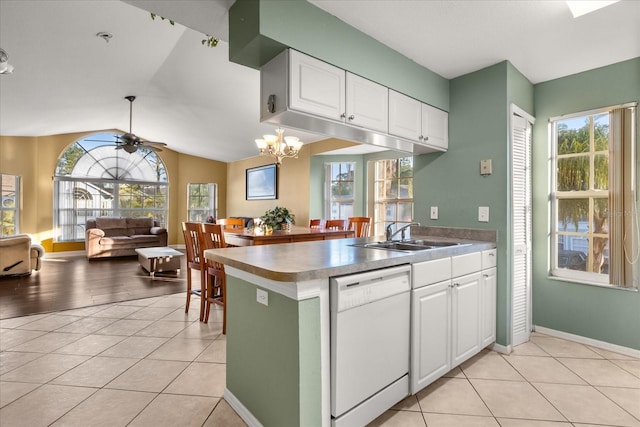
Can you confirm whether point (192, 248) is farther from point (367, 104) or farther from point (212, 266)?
point (367, 104)

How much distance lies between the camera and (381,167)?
578cm

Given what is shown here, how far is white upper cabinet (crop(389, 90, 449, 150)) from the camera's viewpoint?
2.44 m

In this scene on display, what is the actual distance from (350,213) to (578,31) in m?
4.29

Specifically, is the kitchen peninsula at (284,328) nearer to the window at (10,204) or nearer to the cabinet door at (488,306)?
the cabinet door at (488,306)

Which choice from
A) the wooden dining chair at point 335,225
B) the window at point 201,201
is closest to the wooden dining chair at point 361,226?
the wooden dining chair at point 335,225

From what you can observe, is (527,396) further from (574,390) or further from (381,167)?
(381,167)

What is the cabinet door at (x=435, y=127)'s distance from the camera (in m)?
2.71

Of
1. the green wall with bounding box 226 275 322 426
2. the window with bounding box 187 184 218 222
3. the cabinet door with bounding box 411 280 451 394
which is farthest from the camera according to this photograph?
the window with bounding box 187 184 218 222

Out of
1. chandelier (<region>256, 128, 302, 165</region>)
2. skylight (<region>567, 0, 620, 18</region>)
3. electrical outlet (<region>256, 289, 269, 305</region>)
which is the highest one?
skylight (<region>567, 0, 620, 18</region>)

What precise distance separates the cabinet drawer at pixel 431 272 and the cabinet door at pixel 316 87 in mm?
1044

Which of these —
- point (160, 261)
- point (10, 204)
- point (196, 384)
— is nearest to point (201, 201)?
point (10, 204)

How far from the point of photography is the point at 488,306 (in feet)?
8.31

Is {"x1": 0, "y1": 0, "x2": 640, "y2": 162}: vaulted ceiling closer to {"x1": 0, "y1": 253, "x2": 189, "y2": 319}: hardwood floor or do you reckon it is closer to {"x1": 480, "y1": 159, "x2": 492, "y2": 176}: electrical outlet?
{"x1": 480, "y1": 159, "x2": 492, "y2": 176}: electrical outlet

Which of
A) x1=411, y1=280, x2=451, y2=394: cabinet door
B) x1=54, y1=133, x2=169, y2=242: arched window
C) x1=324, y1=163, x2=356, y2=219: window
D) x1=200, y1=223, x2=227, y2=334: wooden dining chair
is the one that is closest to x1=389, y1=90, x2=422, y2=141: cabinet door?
x1=411, y1=280, x2=451, y2=394: cabinet door
